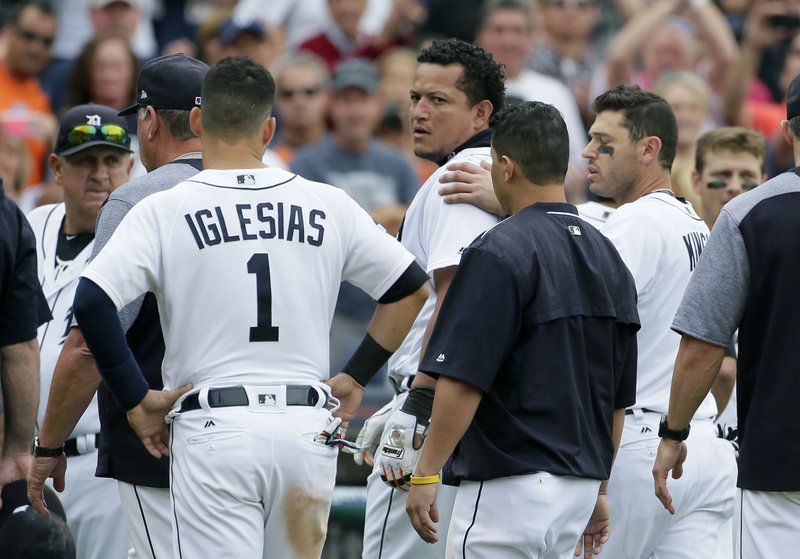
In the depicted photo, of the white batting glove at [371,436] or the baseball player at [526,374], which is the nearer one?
the baseball player at [526,374]

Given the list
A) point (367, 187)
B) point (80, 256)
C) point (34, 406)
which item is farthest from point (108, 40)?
point (34, 406)

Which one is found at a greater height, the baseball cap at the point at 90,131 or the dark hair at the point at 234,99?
the dark hair at the point at 234,99

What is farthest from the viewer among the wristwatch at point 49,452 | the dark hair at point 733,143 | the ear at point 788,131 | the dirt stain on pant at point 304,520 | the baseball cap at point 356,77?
the baseball cap at point 356,77

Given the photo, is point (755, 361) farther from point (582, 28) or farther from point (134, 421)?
point (582, 28)

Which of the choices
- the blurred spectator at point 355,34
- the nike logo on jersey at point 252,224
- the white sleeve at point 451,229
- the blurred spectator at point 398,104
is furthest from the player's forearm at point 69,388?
the blurred spectator at point 355,34

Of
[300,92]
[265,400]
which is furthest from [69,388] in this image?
[300,92]

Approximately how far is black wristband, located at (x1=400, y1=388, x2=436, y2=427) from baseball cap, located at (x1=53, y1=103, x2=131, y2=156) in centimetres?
215

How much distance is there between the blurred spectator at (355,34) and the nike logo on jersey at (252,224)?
786cm

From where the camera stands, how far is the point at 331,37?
12500 millimetres

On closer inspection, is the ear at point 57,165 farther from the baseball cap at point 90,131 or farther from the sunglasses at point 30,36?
the sunglasses at point 30,36

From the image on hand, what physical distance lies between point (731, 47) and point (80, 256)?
8.12 meters

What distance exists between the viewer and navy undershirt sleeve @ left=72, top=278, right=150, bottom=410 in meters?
4.44

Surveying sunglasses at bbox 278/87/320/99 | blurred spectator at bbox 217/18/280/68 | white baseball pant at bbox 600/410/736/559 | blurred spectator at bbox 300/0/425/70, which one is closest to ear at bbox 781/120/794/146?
white baseball pant at bbox 600/410/736/559

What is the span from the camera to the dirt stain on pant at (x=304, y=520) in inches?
183
